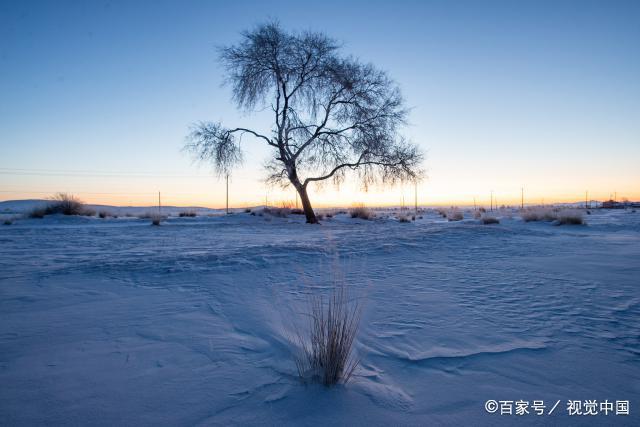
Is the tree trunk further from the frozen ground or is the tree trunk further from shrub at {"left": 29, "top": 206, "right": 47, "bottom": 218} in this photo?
shrub at {"left": 29, "top": 206, "right": 47, "bottom": 218}

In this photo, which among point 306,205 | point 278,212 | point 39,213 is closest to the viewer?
point 39,213

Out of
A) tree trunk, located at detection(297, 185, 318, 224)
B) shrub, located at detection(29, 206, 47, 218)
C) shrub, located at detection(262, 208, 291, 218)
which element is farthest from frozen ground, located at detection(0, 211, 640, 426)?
shrub, located at detection(262, 208, 291, 218)

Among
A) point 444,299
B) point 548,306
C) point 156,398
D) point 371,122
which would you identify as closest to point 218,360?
point 156,398

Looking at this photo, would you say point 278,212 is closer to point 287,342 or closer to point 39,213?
point 39,213

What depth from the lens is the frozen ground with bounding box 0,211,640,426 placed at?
1.71 m

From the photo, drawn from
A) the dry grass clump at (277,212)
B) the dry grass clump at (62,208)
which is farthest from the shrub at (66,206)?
the dry grass clump at (277,212)

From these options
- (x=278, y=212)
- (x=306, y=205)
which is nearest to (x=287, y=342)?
(x=306, y=205)

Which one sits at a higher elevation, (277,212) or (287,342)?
(277,212)

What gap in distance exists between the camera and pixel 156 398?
5.80 ft

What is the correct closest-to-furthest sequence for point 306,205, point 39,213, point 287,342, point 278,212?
point 287,342 < point 39,213 < point 306,205 < point 278,212

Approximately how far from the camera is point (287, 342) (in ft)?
8.38

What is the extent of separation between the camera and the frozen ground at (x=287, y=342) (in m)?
1.71

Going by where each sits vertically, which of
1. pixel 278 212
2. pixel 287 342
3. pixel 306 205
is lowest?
pixel 287 342

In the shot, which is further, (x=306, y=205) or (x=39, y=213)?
(x=306, y=205)
